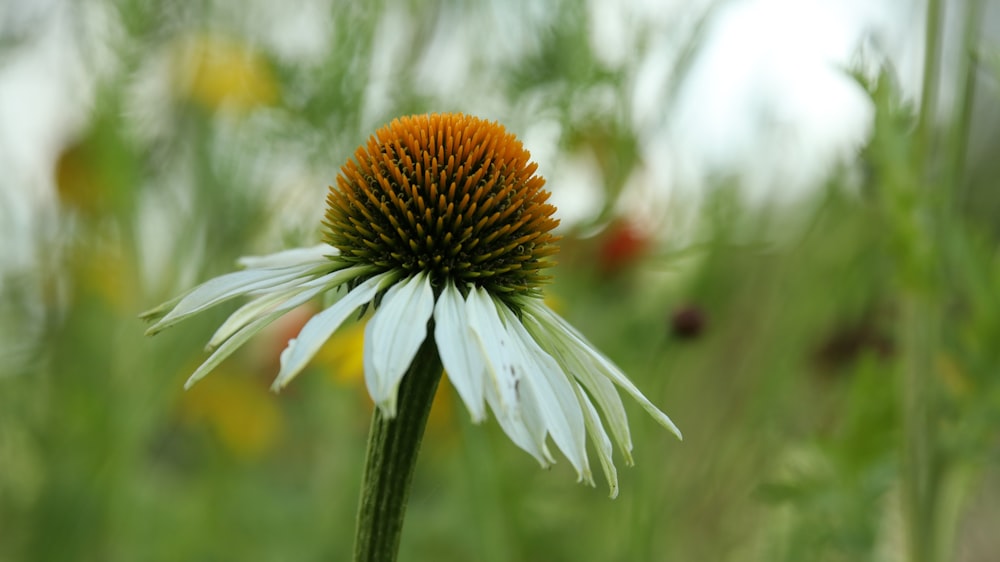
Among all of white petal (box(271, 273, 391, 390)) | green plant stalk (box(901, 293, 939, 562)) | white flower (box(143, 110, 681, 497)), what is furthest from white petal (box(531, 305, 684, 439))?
green plant stalk (box(901, 293, 939, 562))

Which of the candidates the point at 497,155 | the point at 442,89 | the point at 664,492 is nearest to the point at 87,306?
the point at 442,89

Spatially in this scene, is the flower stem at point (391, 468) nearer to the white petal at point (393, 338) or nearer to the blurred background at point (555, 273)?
the white petal at point (393, 338)

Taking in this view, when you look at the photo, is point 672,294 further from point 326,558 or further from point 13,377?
point 13,377

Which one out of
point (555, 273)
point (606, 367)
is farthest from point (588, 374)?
point (555, 273)

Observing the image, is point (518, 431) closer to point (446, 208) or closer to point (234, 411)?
point (446, 208)

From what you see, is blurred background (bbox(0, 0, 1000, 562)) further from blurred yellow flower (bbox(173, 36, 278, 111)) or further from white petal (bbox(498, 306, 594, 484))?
white petal (bbox(498, 306, 594, 484))

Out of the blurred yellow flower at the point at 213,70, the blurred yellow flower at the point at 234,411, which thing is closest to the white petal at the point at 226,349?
the blurred yellow flower at the point at 213,70

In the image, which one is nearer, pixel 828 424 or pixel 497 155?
pixel 497 155
